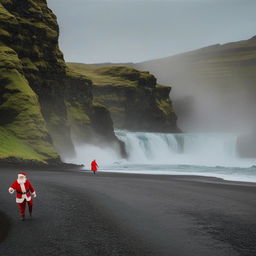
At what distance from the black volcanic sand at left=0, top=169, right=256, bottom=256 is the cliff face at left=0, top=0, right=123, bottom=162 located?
121 ft

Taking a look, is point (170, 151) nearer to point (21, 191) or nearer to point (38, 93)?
point (38, 93)

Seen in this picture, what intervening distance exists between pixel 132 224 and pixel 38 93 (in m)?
77.9

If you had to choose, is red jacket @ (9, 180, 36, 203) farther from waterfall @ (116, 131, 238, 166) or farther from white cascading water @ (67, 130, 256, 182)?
waterfall @ (116, 131, 238, 166)

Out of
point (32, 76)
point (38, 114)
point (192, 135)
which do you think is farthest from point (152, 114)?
point (38, 114)

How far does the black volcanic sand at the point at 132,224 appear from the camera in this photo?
627 inches

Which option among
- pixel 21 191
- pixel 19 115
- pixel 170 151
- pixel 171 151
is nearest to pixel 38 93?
pixel 19 115

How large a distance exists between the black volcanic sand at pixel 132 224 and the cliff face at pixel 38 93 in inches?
1453

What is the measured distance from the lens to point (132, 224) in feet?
66.7

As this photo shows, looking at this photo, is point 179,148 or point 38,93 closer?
point 38,93

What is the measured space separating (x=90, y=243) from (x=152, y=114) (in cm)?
18158

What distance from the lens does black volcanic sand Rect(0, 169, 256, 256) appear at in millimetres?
15938

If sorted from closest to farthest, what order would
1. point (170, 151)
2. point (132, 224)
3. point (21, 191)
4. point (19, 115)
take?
1. point (21, 191)
2. point (132, 224)
3. point (19, 115)
4. point (170, 151)

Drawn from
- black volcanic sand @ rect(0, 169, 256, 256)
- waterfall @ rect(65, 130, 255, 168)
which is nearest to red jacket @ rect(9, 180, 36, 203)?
black volcanic sand @ rect(0, 169, 256, 256)

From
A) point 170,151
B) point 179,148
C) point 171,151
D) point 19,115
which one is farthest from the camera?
point 179,148
